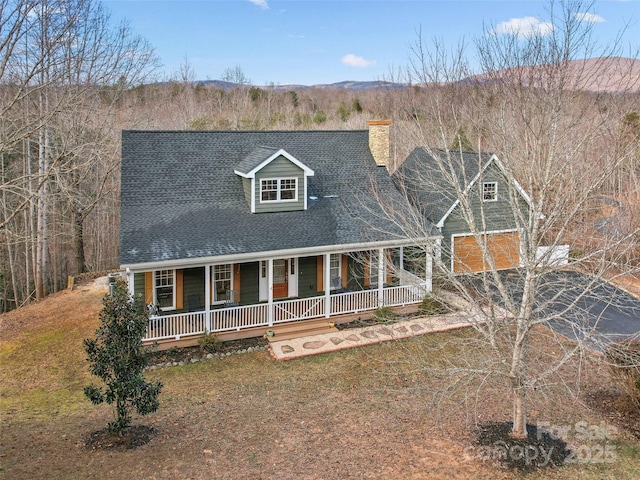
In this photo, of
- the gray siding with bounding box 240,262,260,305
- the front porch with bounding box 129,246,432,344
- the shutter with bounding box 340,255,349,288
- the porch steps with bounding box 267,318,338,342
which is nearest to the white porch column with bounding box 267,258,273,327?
the front porch with bounding box 129,246,432,344

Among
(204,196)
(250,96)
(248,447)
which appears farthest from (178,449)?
(250,96)

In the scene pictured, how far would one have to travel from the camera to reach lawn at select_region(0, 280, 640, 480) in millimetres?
8383

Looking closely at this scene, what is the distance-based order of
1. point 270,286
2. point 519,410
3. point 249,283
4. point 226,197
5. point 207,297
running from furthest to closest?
point 226,197 < point 249,283 < point 270,286 < point 207,297 < point 519,410

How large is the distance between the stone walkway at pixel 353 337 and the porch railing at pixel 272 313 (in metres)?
1.01

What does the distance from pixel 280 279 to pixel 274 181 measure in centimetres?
331

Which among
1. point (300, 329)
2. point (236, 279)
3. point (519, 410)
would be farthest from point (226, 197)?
point (519, 410)

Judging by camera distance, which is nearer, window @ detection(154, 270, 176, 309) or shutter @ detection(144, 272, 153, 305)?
shutter @ detection(144, 272, 153, 305)

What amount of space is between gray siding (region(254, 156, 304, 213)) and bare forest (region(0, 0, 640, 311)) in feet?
11.5

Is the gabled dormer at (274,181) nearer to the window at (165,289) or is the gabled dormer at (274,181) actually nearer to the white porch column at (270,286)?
the white porch column at (270,286)

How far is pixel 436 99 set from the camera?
343 inches

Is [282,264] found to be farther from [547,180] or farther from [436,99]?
[547,180]

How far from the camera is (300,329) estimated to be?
602 inches

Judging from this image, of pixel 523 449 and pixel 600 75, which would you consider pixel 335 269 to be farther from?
pixel 600 75

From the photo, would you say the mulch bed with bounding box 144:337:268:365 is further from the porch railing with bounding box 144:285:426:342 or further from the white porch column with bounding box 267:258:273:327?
the white porch column with bounding box 267:258:273:327
